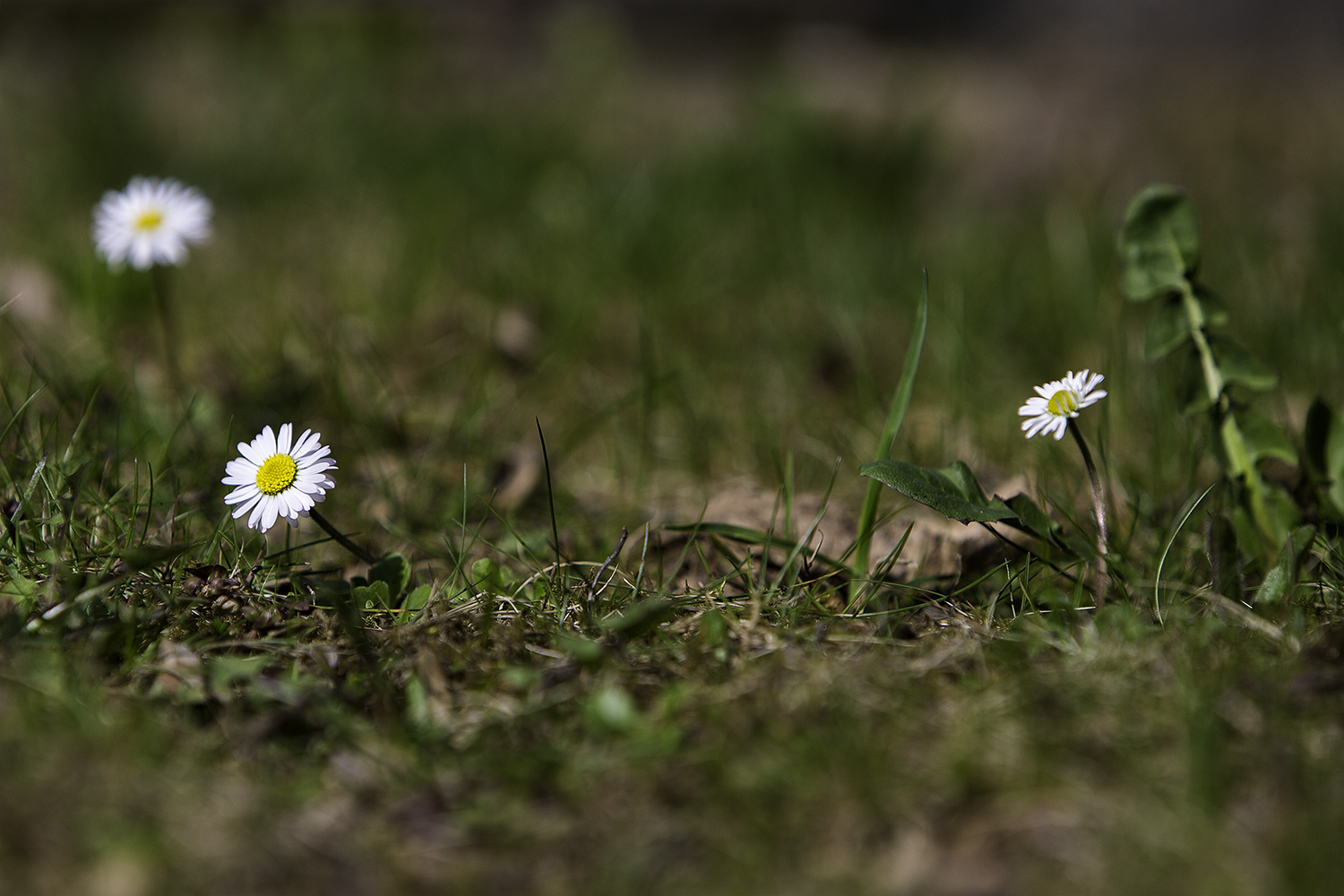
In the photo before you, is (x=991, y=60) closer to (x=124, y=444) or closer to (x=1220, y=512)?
(x=1220, y=512)

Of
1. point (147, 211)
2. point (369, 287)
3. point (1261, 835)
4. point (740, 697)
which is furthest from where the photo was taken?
point (369, 287)

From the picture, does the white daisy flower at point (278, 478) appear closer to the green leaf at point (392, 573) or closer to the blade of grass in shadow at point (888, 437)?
the green leaf at point (392, 573)

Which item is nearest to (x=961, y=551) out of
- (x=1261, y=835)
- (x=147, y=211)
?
(x=1261, y=835)

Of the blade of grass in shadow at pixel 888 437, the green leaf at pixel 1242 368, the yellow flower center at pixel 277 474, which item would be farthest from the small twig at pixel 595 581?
the green leaf at pixel 1242 368

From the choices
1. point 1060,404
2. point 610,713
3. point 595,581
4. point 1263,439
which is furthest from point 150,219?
point 1263,439

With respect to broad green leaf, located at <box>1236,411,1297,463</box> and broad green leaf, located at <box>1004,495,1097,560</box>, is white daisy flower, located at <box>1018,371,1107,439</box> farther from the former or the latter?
broad green leaf, located at <box>1236,411,1297,463</box>

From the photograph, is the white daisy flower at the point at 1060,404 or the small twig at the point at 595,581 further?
the small twig at the point at 595,581

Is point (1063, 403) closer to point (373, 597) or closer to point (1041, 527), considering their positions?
point (1041, 527)
